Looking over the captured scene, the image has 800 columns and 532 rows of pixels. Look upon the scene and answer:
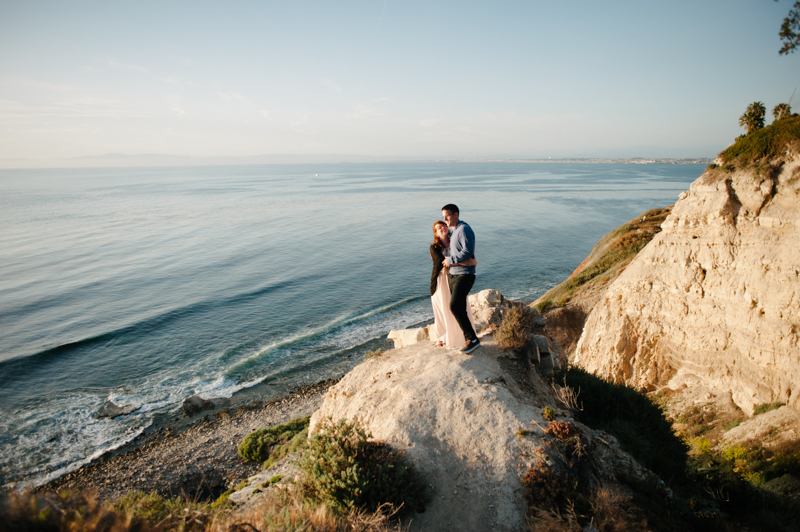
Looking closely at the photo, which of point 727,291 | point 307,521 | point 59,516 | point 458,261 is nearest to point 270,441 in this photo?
point 307,521

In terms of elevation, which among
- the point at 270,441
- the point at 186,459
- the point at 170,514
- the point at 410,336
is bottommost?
the point at 186,459

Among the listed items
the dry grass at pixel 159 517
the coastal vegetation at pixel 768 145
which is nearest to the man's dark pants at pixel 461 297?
the dry grass at pixel 159 517

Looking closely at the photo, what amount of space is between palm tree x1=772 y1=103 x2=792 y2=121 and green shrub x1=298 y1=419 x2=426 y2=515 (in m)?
17.9

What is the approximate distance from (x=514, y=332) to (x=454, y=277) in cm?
235

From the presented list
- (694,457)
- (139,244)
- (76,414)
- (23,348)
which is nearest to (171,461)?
(76,414)

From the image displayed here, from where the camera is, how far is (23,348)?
24047 mm

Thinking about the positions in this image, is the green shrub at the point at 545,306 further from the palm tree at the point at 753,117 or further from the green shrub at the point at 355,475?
the green shrub at the point at 355,475

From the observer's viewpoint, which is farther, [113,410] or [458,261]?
[113,410]

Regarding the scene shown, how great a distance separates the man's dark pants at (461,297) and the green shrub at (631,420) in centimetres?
268

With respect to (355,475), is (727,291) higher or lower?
higher

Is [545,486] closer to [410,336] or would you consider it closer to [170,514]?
[170,514]

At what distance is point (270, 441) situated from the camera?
647 inches

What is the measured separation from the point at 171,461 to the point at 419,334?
13010 millimetres

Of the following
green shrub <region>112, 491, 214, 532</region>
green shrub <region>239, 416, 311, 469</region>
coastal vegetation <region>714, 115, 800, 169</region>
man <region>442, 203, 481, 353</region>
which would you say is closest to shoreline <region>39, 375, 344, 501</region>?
green shrub <region>239, 416, 311, 469</region>
